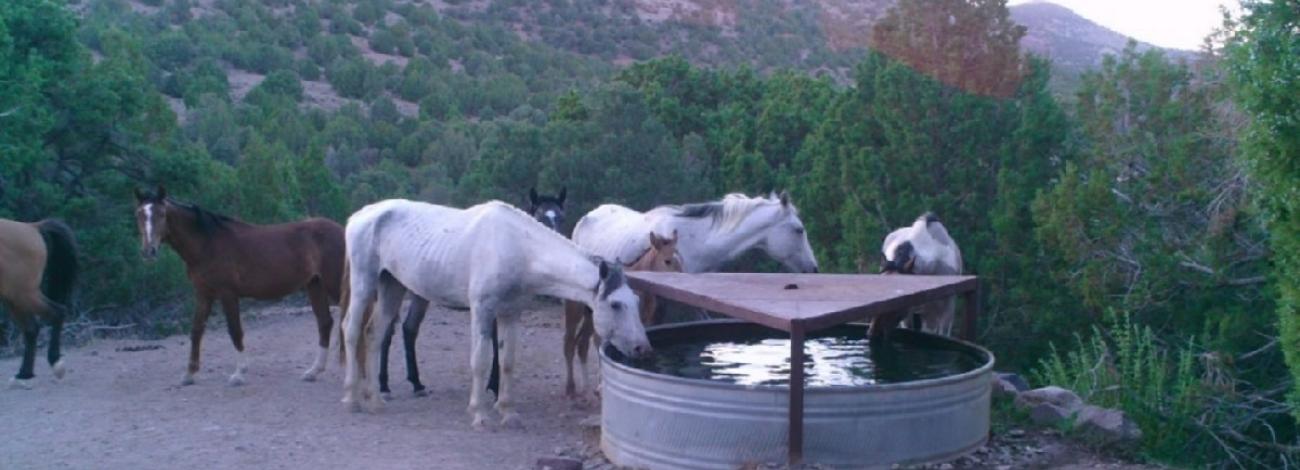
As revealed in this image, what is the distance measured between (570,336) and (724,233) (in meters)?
1.63

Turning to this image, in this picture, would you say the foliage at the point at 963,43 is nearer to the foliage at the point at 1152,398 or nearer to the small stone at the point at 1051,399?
the foliage at the point at 1152,398

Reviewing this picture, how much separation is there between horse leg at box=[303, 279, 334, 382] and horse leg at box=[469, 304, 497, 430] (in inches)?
105

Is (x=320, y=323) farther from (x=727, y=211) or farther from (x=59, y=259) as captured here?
(x=727, y=211)

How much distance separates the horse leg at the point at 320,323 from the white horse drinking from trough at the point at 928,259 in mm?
5135

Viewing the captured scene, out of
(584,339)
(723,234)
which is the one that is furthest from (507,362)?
(723,234)

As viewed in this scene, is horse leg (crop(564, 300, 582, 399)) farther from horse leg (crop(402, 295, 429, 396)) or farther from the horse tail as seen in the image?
the horse tail

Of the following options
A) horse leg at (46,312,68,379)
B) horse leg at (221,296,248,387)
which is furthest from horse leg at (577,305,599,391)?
horse leg at (46,312,68,379)

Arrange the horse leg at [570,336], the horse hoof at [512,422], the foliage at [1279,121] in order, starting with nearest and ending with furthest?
1. the foliage at [1279,121]
2. the horse hoof at [512,422]
3. the horse leg at [570,336]

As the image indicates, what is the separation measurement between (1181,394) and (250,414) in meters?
7.23

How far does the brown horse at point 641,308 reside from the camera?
32.2 feet

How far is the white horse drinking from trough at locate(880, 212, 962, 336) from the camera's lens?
34.7 ft

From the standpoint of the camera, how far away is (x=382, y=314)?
1002 centimetres

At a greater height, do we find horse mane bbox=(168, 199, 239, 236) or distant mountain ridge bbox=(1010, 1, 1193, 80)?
distant mountain ridge bbox=(1010, 1, 1193, 80)

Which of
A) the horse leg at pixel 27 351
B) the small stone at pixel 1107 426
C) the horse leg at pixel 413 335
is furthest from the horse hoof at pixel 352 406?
the small stone at pixel 1107 426
